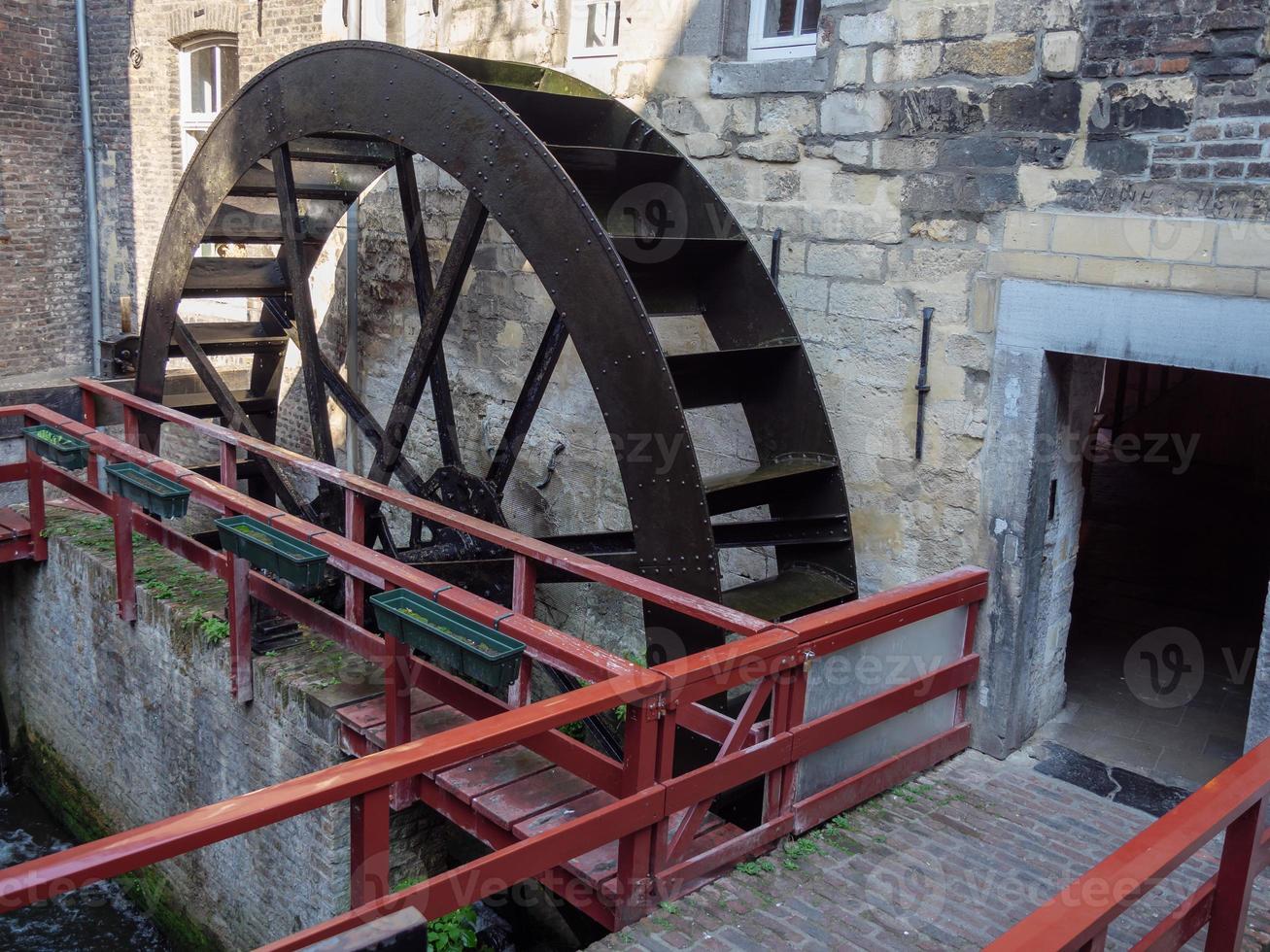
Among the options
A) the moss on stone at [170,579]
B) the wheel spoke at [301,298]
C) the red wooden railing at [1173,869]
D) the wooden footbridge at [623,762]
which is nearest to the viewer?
the red wooden railing at [1173,869]

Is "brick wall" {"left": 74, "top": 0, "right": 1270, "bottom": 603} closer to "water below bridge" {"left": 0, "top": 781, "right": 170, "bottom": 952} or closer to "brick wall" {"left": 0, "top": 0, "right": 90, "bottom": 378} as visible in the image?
"water below bridge" {"left": 0, "top": 781, "right": 170, "bottom": 952}

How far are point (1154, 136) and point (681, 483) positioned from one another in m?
1.95

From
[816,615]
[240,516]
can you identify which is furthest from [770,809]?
[240,516]

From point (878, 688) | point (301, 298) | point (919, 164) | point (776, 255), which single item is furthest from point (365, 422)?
point (878, 688)

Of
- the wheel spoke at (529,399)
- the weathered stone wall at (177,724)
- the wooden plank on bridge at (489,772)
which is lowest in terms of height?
the weathered stone wall at (177,724)

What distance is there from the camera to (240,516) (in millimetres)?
4566

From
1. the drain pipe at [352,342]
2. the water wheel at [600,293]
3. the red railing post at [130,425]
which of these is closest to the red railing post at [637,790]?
the water wheel at [600,293]

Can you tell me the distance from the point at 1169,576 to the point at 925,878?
4226mm

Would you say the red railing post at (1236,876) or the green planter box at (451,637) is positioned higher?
the green planter box at (451,637)

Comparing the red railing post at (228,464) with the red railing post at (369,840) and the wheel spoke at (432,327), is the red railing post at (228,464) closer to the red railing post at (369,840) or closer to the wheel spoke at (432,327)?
the wheel spoke at (432,327)

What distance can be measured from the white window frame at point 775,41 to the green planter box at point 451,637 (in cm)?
289

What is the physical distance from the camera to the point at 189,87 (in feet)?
32.6

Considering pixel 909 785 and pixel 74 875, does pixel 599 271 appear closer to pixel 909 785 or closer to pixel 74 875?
pixel 909 785

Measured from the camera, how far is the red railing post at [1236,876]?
2.60 m
